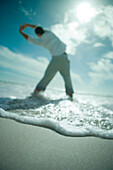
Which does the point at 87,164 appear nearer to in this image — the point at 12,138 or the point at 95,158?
the point at 95,158

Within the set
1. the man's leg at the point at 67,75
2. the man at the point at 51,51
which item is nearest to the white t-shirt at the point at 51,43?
the man at the point at 51,51

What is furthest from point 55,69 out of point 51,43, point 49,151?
point 49,151

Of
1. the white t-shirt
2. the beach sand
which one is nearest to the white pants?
the white t-shirt

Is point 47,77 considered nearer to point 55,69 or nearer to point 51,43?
point 55,69

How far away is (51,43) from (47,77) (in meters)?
1.10

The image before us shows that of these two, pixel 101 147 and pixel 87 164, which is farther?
pixel 101 147

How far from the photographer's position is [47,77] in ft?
11.4

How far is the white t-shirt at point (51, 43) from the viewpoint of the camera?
343cm

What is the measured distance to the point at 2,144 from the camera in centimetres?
69

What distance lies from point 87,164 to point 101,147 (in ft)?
0.77

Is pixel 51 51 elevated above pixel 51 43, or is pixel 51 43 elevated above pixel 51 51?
pixel 51 43

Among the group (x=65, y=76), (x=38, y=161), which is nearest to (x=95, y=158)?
(x=38, y=161)

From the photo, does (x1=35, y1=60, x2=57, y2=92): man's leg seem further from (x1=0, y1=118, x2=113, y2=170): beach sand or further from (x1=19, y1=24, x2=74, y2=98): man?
(x1=0, y1=118, x2=113, y2=170): beach sand

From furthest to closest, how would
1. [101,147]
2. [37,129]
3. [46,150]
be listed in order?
[37,129], [101,147], [46,150]
